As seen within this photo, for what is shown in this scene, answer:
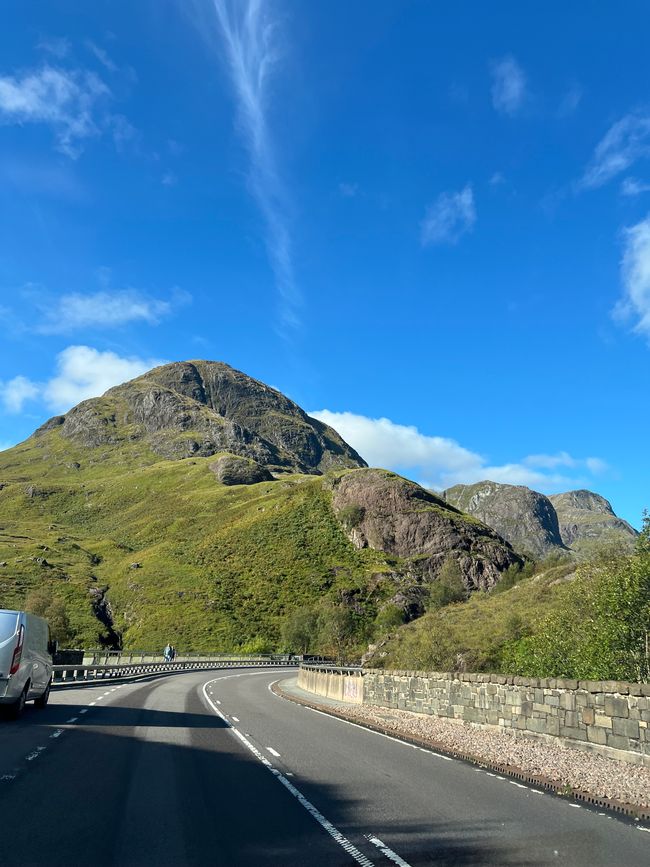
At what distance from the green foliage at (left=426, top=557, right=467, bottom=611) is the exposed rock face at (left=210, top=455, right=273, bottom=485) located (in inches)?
3350

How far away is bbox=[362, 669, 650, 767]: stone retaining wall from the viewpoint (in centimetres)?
1135

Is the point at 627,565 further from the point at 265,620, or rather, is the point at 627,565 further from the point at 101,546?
the point at 101,546

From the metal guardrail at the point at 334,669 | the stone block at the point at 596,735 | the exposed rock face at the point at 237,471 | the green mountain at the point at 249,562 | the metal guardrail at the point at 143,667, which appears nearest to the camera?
the stone block at the point at 596,735

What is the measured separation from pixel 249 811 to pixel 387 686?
19195 mm

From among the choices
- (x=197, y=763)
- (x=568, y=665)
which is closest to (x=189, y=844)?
(x=197, y=763)

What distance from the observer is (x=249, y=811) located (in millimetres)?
7918

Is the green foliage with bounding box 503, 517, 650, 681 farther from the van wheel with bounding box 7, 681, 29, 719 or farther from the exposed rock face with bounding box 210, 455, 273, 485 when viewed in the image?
the exposed rock face with bounding box 210, 455, 273, 485

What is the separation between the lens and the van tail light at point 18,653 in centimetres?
1545

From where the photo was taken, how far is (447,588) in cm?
9494

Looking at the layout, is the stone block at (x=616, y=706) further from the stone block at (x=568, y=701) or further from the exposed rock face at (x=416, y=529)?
the exposed rock face at (x=416, y=529)

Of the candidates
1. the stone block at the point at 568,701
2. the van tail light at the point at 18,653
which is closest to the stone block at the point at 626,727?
the stone block at the point at 568,701

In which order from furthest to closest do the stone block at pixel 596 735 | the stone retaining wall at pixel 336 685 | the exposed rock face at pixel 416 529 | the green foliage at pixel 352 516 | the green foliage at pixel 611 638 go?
the green foliage at pixel 352 516 → the exposed rock face at pixel 416 529 → the stone retaining wall at pixel 336 685 → the green foliage at pixel 611 638 → the stone block at pixel 596 735

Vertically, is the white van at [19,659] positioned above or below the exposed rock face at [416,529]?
below

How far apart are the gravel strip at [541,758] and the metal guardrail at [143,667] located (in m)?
21.7
